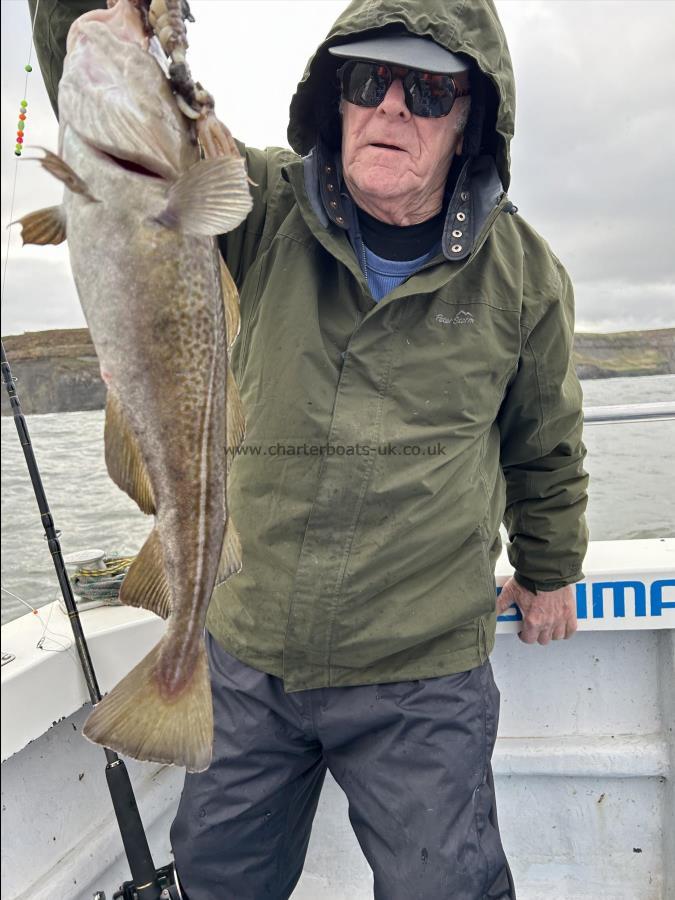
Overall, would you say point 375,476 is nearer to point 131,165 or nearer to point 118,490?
point 131,165

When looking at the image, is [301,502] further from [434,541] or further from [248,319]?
[248,319]

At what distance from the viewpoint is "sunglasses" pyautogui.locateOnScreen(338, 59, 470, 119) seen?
2.31m

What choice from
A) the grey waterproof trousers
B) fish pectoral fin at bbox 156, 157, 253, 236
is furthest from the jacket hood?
the grey waterproof trousers

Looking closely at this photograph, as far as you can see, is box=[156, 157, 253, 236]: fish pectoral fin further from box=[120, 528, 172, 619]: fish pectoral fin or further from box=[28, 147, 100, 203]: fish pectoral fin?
box=[120, 528, 172, 619]: fish pectoral fin

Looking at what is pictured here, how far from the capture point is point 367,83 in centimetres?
233

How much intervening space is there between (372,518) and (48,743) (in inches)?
61.8

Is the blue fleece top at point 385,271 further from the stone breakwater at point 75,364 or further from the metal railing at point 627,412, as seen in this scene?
the metal railing at point 627,412

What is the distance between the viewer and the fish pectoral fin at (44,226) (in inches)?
55.8

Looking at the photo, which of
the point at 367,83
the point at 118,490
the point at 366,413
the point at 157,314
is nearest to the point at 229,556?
the point at 157,314

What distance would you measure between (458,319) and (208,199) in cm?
113

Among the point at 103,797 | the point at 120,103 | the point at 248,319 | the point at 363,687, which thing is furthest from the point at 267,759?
the point at 120,103

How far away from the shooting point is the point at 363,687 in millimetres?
2303

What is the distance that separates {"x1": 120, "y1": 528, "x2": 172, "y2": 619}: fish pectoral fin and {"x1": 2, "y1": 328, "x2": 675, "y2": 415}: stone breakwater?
1.49 feet

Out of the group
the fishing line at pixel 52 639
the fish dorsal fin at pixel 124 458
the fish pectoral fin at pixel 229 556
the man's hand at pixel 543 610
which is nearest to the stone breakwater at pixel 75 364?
the fish dorsal fin at pixel 124 458
